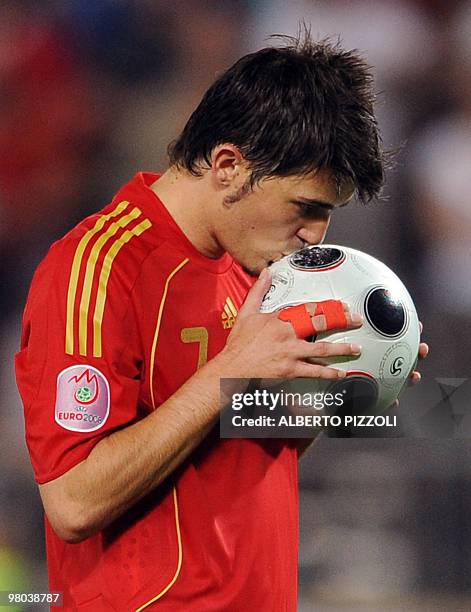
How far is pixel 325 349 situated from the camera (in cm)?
138

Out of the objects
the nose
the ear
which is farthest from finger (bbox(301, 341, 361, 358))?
the ear

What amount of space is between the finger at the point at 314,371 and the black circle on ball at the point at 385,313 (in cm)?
15

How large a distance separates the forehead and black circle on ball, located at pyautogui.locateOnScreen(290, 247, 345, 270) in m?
0.08

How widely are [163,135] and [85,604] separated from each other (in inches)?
91.5

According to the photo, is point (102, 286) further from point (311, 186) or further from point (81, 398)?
point (311, 186)

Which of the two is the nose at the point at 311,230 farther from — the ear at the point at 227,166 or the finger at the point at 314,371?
the finger at the point at 314,371

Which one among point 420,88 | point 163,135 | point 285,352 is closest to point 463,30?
point 420,88

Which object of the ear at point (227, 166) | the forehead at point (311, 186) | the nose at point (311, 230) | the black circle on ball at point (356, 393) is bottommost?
the black circle on ball at point (356, 393)

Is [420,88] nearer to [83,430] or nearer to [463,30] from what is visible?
[463,30]

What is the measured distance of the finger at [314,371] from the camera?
1.37 metres

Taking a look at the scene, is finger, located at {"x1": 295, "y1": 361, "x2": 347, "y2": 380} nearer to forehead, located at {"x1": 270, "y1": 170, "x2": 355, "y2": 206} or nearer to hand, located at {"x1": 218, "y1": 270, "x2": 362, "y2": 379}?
hand, located at {"x1": 218, "y1": 270, "x2": 362, "y2": 379}

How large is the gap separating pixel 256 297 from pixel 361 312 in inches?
7.2

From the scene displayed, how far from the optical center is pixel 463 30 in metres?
3.66

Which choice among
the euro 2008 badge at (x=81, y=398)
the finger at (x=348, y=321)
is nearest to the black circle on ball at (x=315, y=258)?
the finger at (x=348, y=321)
